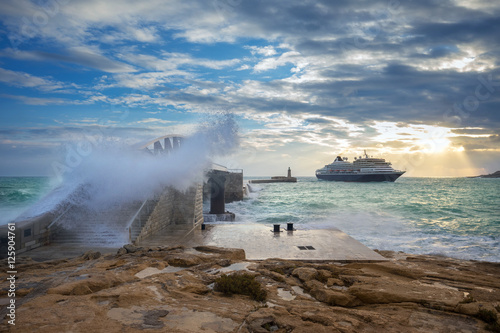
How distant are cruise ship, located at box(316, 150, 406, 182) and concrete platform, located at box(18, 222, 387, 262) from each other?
77.2 m

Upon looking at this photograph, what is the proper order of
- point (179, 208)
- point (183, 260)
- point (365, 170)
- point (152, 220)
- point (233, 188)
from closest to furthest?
point (183, 260)
point (152, 220)
point (179, 208)
point (233, 188)
point (365, 170)

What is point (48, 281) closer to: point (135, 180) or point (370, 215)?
point (135, 180)

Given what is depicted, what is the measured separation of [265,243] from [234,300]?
5.70m

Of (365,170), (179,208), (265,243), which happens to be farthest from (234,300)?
(365,170)

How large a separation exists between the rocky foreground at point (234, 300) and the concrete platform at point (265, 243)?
144cm

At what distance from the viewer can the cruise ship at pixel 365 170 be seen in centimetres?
8538

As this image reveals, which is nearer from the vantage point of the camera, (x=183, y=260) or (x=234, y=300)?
(x=234, y=300)

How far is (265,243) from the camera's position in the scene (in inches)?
435

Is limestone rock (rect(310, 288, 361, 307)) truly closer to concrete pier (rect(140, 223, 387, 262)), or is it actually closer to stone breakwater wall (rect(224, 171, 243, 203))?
concrete pier (rect(140, 223, 387, 262))

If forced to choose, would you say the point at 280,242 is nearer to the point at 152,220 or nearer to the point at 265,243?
the point at 265,243

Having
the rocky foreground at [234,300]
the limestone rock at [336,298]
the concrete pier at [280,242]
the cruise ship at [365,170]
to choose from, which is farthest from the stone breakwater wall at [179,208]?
the cruise ship at [365,170]

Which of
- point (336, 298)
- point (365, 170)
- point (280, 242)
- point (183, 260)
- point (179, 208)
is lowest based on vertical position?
point (280, 242)

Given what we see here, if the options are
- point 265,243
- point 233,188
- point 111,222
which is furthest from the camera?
point 233,188

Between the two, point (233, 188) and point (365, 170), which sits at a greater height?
point (365, 170)
